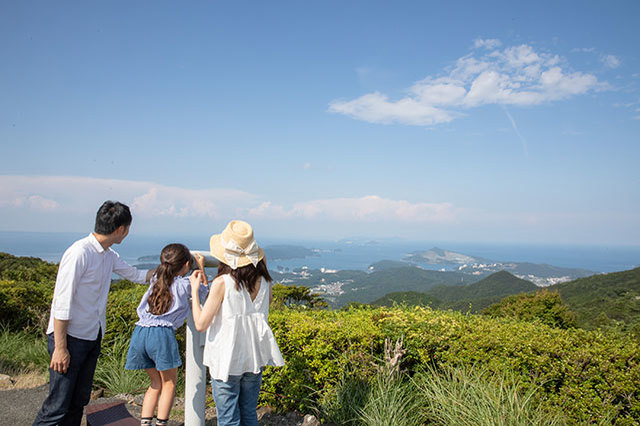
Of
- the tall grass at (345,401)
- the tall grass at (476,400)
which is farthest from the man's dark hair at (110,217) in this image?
the tall grass at (476,400)

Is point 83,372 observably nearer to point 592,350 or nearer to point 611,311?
point 592,350

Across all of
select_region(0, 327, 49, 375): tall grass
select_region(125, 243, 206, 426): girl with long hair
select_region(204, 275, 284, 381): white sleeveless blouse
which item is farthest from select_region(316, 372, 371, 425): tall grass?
select_region(0, 327, 49, 375): tall grass

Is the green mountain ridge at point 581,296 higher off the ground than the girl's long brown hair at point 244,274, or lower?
lower

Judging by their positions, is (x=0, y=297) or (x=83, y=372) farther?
(x=0, y=297)

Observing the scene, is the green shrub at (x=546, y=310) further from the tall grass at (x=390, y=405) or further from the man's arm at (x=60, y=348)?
the man's arm at (x=60, y=348)

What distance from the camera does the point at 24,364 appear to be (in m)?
4.72

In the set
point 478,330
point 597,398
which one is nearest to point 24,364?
point 478,330

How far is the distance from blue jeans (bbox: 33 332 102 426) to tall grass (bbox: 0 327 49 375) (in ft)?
8.35

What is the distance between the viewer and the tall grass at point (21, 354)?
184 inches

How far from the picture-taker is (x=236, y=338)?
95.8 inches

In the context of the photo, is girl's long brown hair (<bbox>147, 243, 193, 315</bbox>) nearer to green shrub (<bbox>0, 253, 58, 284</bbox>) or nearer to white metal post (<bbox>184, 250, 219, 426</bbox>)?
white metal post (<bbox>184, 250, 219, 426</bbox>)

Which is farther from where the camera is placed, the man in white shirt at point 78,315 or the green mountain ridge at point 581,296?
the green mountain ridge at point 581,296

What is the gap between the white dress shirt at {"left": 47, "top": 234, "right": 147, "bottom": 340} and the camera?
8.23ft

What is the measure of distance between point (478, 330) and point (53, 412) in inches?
153
